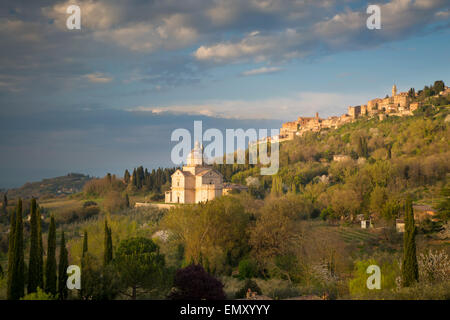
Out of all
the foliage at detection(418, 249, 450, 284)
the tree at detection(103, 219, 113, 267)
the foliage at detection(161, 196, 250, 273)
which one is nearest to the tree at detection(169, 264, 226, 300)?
the tree at detection(103, 219, 113, 267)

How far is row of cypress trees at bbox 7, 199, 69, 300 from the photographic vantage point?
14828 millimetres

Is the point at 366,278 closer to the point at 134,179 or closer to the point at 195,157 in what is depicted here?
the point at 195,157

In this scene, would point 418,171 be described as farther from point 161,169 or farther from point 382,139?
point 161,169

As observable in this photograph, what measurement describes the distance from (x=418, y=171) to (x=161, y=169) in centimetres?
3902

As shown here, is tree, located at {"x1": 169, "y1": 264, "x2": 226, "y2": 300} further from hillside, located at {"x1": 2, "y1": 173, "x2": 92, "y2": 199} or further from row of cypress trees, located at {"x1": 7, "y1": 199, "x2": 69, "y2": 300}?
hillside, located at {"x1": 2, "y1": 173, "x2": 92, "y2": 199}

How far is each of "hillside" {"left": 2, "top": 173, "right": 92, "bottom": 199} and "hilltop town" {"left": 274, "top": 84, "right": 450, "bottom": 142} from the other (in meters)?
59.8

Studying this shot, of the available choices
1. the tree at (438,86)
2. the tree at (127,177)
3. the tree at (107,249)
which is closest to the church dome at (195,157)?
the tree at (127,177)

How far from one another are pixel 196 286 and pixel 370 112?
9574 centimetres

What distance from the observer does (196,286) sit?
50.4ft

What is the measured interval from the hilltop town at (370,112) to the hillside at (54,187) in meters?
59.8

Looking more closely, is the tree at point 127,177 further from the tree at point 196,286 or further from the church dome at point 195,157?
the tree at point 196,286

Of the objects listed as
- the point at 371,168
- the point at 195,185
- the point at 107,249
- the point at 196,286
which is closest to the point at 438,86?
the point at 371,168

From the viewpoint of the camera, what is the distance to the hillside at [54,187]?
9333 centimetres
